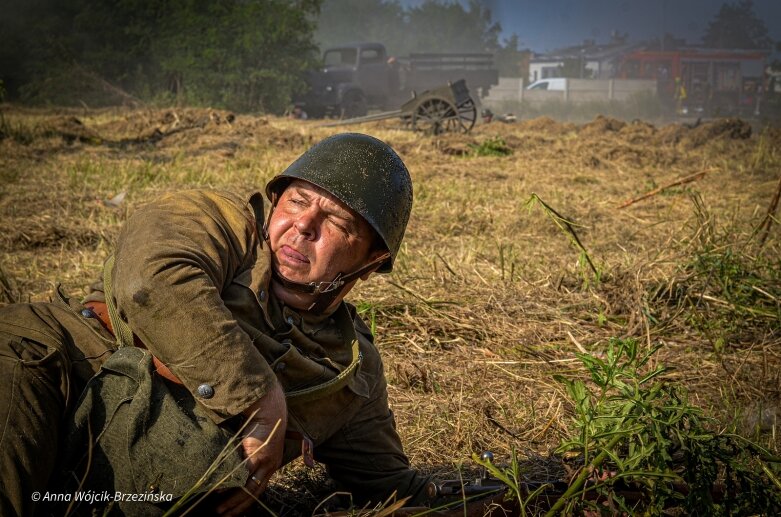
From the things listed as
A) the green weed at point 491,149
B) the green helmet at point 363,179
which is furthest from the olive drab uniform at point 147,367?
the green weed at point 491,149

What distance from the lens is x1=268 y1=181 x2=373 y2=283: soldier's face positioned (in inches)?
91.7

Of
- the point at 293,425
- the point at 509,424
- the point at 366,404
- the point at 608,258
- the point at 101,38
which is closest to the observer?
the point at 293,425

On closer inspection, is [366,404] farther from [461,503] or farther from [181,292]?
[181,292]

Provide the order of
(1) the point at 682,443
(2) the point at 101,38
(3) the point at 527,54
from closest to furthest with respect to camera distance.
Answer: (1) the point at 682,443 → (2) the point at 101,38 → (3) the point at 527,54

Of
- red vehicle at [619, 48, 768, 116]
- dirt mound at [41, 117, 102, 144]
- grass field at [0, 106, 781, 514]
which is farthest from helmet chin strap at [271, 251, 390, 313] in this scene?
red vehicle at [619, 48, 768, 116]

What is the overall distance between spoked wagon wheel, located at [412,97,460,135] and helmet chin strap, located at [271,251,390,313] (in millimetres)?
14094

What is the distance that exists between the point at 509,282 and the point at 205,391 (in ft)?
10.6

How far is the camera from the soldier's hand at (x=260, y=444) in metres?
1.98

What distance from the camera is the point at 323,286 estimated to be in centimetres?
235

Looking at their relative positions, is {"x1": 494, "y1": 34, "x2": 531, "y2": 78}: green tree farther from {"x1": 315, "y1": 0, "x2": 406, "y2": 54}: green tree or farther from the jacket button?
the jacket button

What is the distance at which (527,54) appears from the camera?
7131 cm

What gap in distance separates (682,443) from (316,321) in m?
1.11

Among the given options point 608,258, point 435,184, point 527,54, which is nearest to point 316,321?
point 608,258

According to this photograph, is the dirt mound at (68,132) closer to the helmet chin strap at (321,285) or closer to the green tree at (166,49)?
the helmet chin strap at (321,285)
